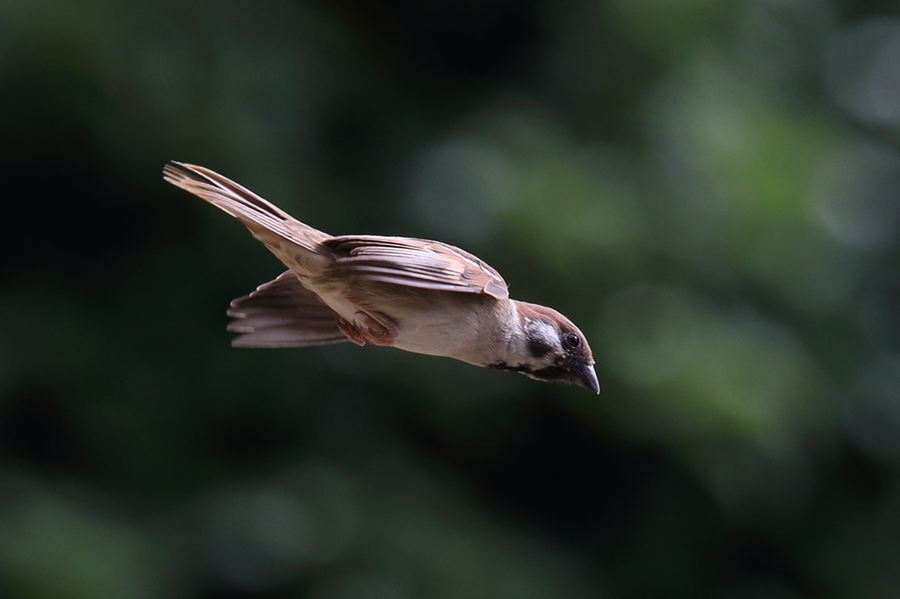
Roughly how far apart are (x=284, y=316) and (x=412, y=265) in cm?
58

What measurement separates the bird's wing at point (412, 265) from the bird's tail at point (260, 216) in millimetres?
56

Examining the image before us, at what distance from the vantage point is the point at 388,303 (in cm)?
250

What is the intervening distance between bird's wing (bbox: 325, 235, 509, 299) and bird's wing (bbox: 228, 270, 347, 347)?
0.90 feet

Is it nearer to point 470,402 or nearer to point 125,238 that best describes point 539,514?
point 470,402

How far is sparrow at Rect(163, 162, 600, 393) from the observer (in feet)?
7.27

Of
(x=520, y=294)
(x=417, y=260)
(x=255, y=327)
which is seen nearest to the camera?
(x=417, y=260)

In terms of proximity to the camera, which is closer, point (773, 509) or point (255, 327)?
point (255, 327)

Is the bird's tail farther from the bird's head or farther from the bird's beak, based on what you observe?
the bird's beak

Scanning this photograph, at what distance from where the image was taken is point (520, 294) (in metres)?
5.61

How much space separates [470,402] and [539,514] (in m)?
1.16

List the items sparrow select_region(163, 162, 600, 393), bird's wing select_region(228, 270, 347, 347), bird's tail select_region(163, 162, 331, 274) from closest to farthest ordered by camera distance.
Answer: bird's tail select_region(163, 162, 331, 274)
sparrow select_region(163, 162, 600, 393)
bird's wing select_region(228, 270, 347, 347)

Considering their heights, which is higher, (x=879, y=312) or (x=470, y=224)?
(x=879, y=312)

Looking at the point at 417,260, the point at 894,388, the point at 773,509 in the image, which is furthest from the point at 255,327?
the point at 894,388

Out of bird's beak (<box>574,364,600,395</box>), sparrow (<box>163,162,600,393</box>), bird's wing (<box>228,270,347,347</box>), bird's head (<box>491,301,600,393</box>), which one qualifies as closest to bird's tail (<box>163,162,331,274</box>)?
sparrow (<box>163,162,600,393</box>)
